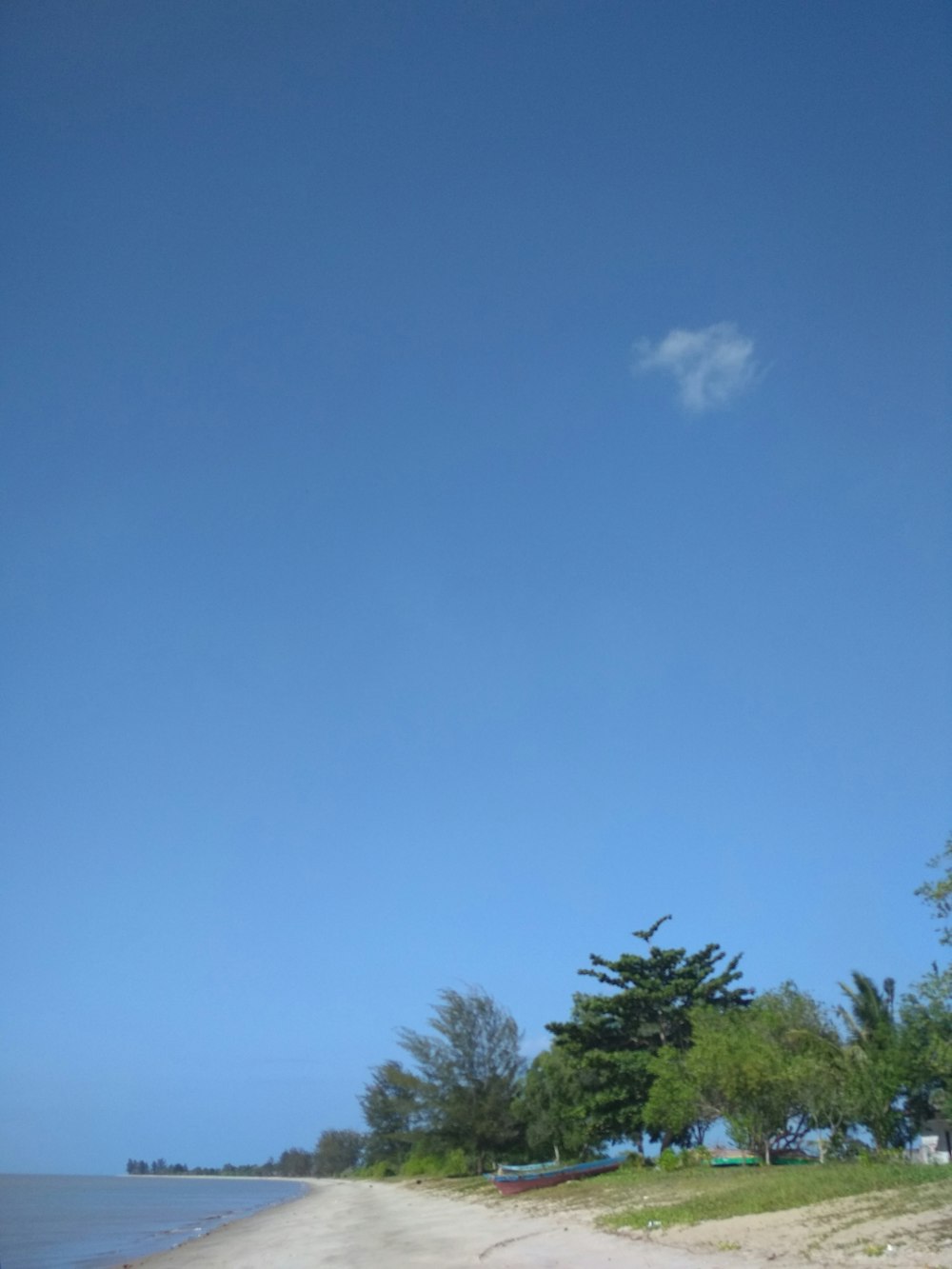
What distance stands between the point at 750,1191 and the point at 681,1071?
17932 millimetres

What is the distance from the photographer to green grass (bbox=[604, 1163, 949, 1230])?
68.7 ft

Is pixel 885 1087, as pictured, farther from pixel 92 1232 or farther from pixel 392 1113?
pixel 392 1113

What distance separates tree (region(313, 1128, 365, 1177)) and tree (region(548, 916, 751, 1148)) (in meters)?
106

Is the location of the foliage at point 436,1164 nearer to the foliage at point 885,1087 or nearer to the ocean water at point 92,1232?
the ocean water at point 92,1232

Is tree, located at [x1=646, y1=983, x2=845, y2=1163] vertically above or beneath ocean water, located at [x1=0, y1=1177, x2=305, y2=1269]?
above

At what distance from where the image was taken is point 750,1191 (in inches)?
923

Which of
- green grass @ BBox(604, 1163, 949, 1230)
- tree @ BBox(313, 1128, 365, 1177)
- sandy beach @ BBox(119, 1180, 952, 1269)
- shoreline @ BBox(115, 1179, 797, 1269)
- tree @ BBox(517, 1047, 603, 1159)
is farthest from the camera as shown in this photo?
tree @ BBox(313, 1128, 365, 1177)

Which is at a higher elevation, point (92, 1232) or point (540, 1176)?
point (540, 1176)

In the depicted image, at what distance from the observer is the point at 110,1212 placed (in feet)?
246

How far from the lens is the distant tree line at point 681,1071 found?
111ft

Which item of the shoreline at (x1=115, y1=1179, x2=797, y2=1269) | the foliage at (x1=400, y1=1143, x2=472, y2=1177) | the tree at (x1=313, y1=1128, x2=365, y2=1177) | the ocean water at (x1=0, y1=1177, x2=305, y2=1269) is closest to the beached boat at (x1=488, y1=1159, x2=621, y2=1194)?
the shoreline at (x1=115, y1=1179, x2=797, y2=1269)

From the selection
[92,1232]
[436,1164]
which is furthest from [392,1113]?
[92,1232]

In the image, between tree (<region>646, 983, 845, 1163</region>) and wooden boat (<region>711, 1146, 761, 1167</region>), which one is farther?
wooden boat (<region>711, 1146, 761, 1167</region>)

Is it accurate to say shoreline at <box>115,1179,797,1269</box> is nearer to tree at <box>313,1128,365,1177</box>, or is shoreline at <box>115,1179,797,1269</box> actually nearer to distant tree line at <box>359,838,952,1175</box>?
distant tree line at <box>359,838,952,1175</box>
